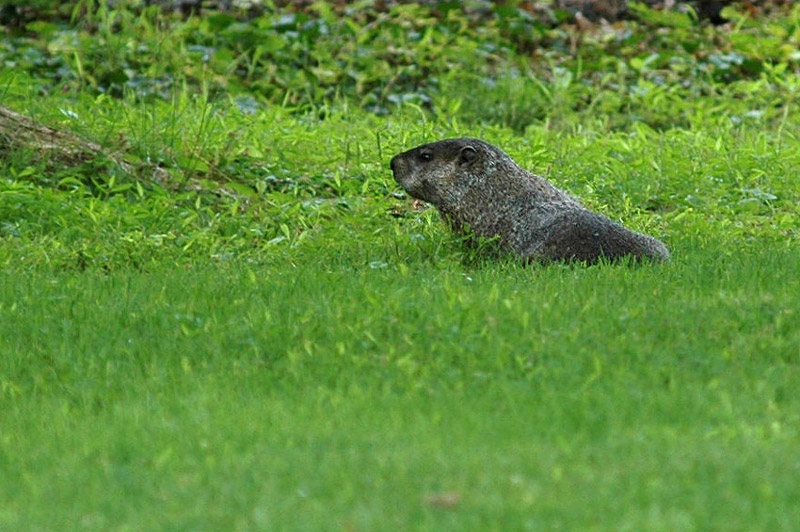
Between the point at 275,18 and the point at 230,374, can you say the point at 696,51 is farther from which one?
the point at 230,374

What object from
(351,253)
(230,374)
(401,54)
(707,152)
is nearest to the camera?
(230,374)

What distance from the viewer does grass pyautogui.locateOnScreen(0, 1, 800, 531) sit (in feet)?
15.1

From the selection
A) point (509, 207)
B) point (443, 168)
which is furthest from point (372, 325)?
point (443, 168)

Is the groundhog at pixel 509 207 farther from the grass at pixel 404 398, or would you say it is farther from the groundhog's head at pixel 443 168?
the grass at pixel 404 398

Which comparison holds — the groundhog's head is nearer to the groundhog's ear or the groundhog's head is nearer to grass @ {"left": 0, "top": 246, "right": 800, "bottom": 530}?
the groundhog's ear

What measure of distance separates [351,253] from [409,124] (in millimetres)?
3260

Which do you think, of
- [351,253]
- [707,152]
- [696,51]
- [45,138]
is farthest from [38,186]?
[696,51]

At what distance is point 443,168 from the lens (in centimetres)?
868

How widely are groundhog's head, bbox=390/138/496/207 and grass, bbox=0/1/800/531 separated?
316 mm

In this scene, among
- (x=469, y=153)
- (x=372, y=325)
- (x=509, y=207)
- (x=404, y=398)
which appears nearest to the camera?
(x=404, y=398)

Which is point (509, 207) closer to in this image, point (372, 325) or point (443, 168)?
point (443, 168)

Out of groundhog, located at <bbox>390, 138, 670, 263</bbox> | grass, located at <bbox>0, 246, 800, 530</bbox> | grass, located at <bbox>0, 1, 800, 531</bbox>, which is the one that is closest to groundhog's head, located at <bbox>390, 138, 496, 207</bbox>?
groundhog, located at <bbox>390, 138, 670, 263</bbox>

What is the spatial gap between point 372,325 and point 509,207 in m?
2.21

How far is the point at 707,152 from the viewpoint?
1121cm
